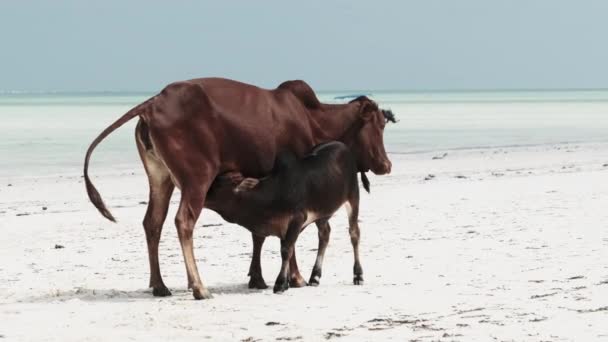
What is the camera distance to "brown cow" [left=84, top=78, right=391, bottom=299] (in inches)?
348

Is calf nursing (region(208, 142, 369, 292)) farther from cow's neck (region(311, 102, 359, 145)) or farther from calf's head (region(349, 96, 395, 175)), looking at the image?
calf's head (region(349, 96, 395, 175))

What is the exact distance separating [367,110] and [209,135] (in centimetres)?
174

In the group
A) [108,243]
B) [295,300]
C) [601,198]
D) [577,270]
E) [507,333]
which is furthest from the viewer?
[601,198]

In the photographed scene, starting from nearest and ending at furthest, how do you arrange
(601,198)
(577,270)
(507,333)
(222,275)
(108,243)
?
(507,333), (577,270), (222,275), (108,243), (601,198)

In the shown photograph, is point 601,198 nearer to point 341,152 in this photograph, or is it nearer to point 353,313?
point 341,152

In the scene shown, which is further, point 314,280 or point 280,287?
point 314,280

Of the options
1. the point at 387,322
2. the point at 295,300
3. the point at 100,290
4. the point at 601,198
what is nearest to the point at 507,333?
the point at 387,322

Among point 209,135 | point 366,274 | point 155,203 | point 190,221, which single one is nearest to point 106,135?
point 155,203

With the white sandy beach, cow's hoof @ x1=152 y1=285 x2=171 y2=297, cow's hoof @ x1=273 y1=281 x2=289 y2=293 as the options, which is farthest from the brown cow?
the white sandy beach

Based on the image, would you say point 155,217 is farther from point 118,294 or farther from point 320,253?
point 320,253

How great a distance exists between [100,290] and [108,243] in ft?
10.3

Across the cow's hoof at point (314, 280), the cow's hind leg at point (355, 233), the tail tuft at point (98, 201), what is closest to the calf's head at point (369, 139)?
the cow's hind leg at point (355, 233)

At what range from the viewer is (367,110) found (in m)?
10.1

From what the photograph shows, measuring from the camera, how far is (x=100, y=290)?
9719 mm
